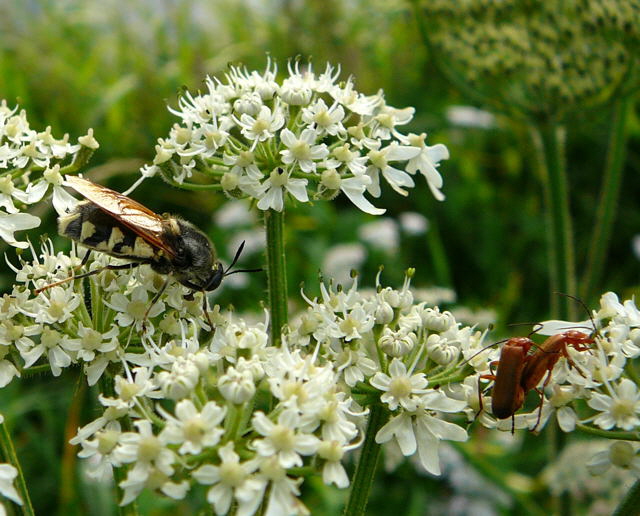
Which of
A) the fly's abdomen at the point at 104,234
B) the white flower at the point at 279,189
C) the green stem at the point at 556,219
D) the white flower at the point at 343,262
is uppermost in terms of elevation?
the white flower at the point at 279,189

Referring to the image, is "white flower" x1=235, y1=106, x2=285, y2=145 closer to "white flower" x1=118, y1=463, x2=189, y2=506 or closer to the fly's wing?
the fly's wing

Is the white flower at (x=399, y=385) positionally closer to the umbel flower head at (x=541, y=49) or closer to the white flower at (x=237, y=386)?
the white flower at (x=237, y=386)

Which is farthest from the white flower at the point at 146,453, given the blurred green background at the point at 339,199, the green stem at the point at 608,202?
the blurred green background at the point at 339,199

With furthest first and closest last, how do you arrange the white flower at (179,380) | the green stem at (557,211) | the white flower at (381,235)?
the white flower at (381,235), the green stem at (557,211), the white flower at (179,380)

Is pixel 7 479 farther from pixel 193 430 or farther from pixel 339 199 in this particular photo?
pixel 339 199

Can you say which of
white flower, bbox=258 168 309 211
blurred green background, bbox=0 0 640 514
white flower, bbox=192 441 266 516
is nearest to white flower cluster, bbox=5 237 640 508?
white flower, bbox=192 441 266 516

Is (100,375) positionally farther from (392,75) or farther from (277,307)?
(392,75)

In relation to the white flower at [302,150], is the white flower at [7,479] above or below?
below

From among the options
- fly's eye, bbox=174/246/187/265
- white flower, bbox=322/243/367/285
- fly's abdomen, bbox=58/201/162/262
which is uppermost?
fly's abdomen, bbox=58/201/162/262
